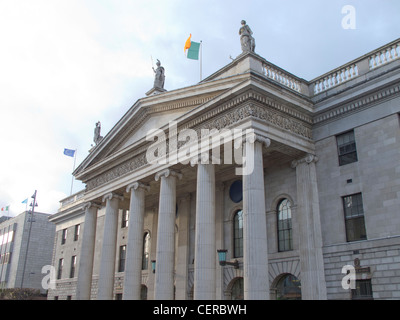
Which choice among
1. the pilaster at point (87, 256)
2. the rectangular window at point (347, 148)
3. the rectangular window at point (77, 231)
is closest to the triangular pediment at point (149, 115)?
the pilaster at point (87, 256)

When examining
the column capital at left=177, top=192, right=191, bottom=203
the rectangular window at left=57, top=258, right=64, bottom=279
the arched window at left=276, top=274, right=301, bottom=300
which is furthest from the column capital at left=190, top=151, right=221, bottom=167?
the rectangular window at left=57, top=258, right=64, bottom=279

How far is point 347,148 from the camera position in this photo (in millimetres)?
19719

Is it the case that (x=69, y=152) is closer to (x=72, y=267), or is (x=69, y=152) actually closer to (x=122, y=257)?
(x=72, y=267)

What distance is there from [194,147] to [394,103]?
9328mm

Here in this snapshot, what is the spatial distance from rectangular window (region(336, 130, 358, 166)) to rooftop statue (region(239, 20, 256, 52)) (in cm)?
612

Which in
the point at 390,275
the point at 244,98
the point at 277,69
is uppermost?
the point at 277,69

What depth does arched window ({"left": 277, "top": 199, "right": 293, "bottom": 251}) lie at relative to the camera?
20984 mm

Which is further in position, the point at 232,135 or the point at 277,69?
the point at 277,69

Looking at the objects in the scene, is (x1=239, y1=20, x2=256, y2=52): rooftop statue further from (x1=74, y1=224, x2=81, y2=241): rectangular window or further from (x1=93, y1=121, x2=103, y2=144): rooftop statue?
(x1=74, y1=224, x2=81, y2=241): rectangular window

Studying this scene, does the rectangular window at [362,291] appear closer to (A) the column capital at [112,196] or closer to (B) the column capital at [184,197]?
(B) the column capital at [184,197]

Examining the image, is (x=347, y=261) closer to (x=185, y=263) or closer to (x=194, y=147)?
(x=194, y=147)
